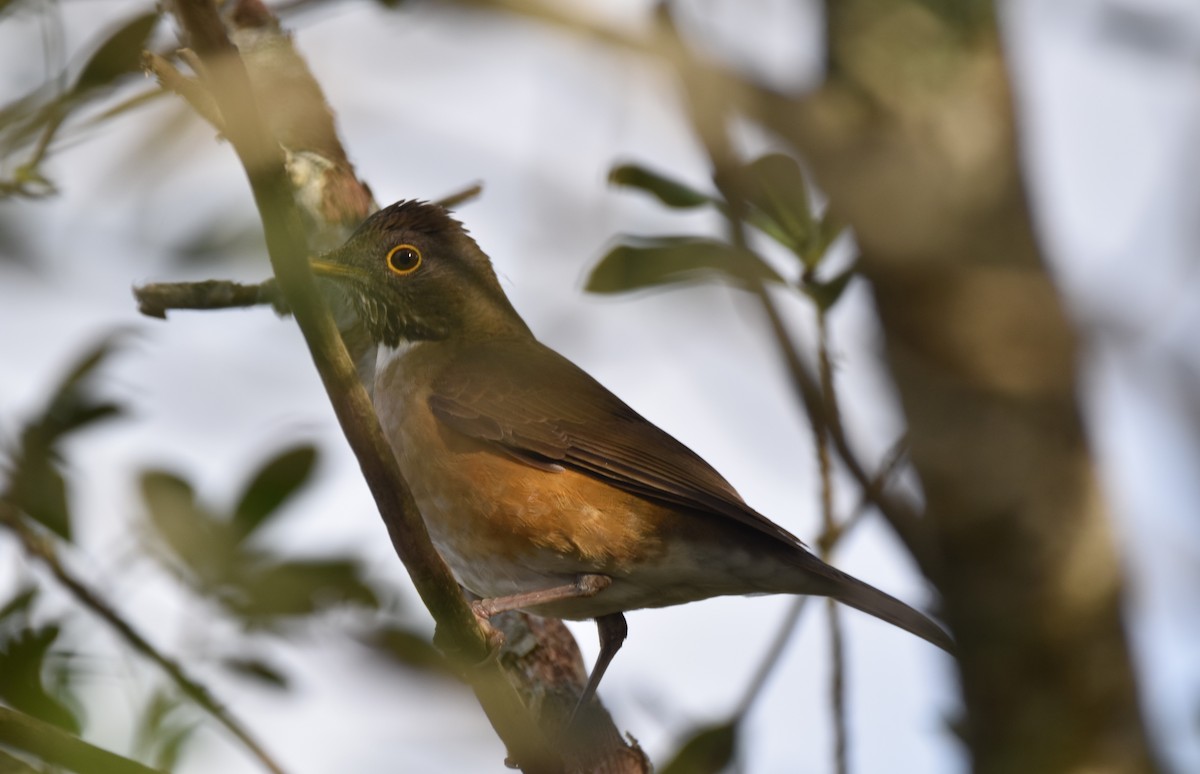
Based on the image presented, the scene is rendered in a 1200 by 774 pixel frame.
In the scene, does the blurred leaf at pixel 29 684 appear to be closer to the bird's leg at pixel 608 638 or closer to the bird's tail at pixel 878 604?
the bird's leg at pixel 608 638

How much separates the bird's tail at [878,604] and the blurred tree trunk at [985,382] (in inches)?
29.0

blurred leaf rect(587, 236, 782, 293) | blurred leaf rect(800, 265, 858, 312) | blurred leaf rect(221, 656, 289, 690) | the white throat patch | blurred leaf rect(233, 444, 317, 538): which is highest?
blurred leaf rect(800, 265, 858, 312)

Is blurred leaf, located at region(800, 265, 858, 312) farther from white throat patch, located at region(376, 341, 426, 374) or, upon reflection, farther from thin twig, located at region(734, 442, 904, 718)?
white throat patch, located at region(376, 341, 426, 374)

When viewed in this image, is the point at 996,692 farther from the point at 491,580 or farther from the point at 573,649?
the point at 491,580

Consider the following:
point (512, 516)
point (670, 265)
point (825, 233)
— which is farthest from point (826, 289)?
point (512, 516)

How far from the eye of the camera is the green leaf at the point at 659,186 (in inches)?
180

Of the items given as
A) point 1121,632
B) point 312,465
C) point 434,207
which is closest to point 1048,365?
point 1121,632

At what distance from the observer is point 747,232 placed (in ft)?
14.7

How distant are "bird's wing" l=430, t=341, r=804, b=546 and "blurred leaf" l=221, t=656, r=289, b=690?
1235 millimetres

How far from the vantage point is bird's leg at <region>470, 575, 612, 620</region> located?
4.67 m

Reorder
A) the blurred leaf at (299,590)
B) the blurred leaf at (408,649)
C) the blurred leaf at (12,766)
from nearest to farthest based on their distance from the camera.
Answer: the blurred leaf at (12,766)
the blurred leaf at (299,590)
the blurred leaf at (408,649)

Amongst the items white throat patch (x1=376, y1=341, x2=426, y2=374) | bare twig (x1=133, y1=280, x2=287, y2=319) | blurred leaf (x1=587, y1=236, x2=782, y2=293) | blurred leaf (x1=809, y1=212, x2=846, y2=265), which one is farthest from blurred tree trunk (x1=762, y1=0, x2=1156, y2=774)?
bare twig (x1=133, y1=280, x2=287, y2=319)

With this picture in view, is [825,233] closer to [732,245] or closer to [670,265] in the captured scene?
[732,245]

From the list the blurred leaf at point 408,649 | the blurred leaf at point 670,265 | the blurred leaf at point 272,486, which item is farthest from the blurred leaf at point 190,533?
the blurred leaf at point 670,265
